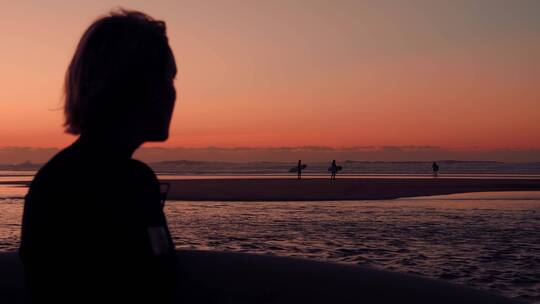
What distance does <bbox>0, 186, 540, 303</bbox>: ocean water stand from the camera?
21.5 feet

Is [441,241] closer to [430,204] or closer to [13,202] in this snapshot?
[430,204]

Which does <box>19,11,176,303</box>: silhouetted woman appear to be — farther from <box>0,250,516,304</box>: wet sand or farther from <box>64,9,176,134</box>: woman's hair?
<box>0,250,516,304</box>: wet sand

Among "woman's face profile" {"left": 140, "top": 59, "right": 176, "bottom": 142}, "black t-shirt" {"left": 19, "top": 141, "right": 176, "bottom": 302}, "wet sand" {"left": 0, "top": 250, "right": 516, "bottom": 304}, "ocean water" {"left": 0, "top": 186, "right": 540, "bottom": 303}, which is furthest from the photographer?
"ocean water" {"left": 0, "top": 186, "right": 540, "bottom": 303}

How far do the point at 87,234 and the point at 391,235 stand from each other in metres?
8.83

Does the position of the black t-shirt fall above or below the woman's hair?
below

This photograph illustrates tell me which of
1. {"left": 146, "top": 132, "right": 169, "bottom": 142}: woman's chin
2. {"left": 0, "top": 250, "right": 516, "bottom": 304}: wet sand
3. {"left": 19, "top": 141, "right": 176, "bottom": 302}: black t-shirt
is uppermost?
{"left": 146, "top": 132, "right": 169, "bottom": 142}: woman's chin

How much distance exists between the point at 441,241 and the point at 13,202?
523 inches

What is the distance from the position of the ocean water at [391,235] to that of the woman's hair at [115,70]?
5098 millimetres

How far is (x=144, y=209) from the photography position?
1131 millimetres

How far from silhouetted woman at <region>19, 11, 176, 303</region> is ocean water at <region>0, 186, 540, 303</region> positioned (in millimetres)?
5014

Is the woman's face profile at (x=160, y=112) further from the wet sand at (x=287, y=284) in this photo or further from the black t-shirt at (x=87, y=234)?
the wet sand at (x=287, y=284)

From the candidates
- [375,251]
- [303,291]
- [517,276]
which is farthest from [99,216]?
[375,251]

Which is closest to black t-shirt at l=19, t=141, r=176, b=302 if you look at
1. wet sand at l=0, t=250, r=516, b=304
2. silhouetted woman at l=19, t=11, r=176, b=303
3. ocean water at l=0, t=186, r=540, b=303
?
silhouetted woman at l=19, t=11, r=176, b=303

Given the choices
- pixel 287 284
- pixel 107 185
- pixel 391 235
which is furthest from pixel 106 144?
pixel 391 235
